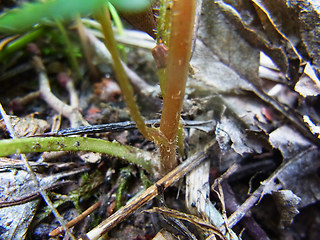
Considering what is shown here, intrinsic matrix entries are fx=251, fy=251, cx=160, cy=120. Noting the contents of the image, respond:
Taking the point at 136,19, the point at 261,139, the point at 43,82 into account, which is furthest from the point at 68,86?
the point at 261,139

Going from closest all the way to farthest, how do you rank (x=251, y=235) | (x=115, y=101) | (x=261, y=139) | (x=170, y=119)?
(x=170, y=119) < (x=251, y=235) < (x=261, y=139) < (x=115, y=101)

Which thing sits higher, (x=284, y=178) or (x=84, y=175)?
(x=284, y=178)

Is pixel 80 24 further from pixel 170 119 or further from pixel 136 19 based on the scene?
pixel 170 119

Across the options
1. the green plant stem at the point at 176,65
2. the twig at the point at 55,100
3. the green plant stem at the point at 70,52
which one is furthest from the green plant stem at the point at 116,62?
the green plant stem at the point at 70,52

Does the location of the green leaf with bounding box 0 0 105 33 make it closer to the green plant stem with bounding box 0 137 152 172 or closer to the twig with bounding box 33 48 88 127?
the green plant stem with bounding box 0 137 152 172

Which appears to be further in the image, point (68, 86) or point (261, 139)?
point (68, 86)

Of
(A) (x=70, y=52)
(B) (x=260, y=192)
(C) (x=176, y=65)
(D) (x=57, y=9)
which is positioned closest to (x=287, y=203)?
(B) (x=260, y=192)

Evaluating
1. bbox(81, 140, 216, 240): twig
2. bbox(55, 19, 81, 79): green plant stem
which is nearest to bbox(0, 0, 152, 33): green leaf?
bbox(81, 140, 216, 240): twig
